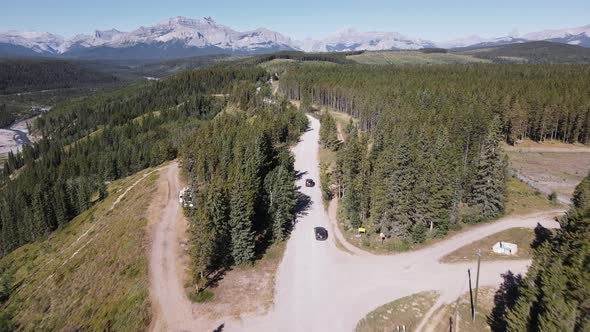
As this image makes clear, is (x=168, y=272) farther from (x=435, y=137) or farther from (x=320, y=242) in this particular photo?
(x=435, y=137)

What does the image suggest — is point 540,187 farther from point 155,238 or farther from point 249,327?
point 155,238

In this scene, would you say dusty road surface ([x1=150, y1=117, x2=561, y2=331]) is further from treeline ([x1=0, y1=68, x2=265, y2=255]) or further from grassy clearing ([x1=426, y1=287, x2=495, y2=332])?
treeline ([x1=0, y1=68, x2=265, y2=255])

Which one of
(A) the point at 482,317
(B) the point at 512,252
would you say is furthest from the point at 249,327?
(B) the point at 512,252

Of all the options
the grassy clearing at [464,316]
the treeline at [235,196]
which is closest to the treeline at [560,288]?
the grassy clearing at [464,316]

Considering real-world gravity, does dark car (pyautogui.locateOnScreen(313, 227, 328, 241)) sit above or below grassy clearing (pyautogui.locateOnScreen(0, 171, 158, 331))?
above

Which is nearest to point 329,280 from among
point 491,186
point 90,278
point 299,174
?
point 491,186

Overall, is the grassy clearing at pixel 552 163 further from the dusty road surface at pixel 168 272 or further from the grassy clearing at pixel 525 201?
the dusty road surface at pixel 168 272

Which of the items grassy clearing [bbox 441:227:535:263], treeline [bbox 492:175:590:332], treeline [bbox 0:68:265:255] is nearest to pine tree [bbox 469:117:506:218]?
grassy clearing [bbox 441:227:535:263]
